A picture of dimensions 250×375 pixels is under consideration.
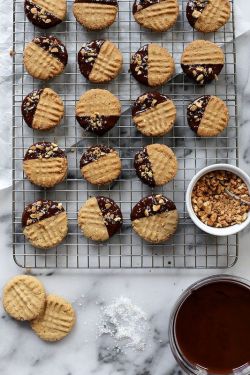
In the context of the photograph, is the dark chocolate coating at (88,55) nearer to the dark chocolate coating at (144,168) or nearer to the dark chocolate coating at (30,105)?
the dark chocolate coating at (30,105)

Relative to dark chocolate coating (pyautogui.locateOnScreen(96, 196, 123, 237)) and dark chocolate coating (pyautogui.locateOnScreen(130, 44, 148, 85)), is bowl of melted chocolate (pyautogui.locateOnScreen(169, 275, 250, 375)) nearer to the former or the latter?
dark chocolate coating (pyautogui.locateOnScreen(96, 196, 123, 237))

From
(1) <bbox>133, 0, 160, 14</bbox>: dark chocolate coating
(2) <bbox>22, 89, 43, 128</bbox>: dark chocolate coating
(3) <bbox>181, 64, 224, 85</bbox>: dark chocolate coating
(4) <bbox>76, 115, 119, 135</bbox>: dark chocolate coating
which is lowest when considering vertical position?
(4) <bbox>76, 115, 119, 135</bbox>: dark chocolate coating

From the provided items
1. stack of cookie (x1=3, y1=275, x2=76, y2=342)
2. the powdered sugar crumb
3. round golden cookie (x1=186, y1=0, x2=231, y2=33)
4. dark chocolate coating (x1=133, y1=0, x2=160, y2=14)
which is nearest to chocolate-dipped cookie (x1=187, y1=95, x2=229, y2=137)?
round golden cookie (x1=186, y1=0, x2=231, y2=33)

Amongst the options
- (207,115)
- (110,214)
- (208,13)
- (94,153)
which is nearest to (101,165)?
(94,153)

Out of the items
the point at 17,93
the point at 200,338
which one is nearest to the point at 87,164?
the point at 17,93

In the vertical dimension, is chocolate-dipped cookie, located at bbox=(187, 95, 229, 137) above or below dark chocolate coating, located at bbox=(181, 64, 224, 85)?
below

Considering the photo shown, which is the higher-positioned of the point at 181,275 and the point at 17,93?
the point at 17,93

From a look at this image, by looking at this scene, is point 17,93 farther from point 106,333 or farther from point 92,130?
point 106,333
